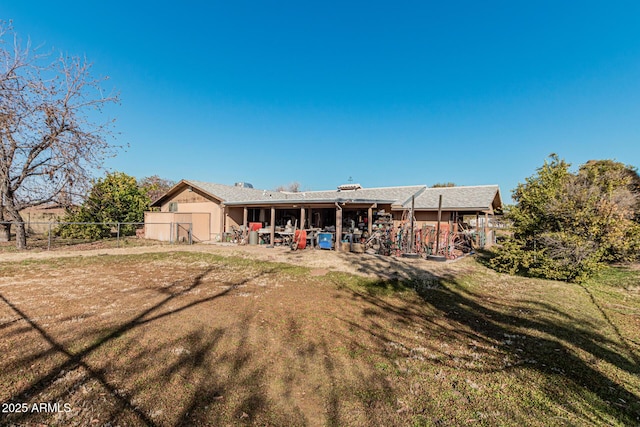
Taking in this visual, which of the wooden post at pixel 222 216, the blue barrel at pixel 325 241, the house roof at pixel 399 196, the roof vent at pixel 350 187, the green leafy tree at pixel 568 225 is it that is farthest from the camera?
the roof vent at pixel 350 187

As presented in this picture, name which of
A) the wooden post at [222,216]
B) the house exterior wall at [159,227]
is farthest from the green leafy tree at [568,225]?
the house exterior wall at [159,227]

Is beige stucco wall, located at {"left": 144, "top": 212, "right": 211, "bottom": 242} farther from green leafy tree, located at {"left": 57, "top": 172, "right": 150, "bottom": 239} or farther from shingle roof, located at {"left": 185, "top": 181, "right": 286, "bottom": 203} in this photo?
green leafy tree, located at {"left": 57, "top": 172, "right": 150, "bottom": 239}

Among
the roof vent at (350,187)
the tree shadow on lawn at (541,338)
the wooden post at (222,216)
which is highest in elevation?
the roof vent at (350,187)

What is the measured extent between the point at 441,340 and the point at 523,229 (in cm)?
794

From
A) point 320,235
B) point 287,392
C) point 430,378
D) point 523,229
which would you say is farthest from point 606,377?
point 320,235

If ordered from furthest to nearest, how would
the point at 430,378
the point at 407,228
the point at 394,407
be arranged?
the point at 407,228 → the point at 430,378 → the point at 394,407

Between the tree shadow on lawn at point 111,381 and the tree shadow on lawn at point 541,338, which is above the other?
the tree shadow on lawn at point 111,381

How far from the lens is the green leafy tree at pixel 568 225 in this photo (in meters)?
8.34

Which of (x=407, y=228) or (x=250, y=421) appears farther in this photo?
(x=407, y=228)

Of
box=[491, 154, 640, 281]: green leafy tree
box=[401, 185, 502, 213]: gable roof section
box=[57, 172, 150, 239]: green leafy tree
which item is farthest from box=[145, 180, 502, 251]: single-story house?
box=[491, 154, 640, 281]: green leafy tree

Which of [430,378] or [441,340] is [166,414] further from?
[441,340]

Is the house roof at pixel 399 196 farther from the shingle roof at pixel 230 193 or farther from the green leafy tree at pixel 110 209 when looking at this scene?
the green leafy tree at pixel 110 209

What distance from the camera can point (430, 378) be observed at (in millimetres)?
3230

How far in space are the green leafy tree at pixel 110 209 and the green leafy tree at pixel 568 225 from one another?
77.9 feet
